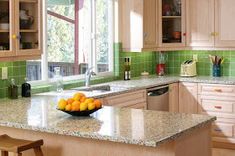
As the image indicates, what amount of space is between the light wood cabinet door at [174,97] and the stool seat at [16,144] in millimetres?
3074

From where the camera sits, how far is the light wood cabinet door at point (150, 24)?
5.98 meters

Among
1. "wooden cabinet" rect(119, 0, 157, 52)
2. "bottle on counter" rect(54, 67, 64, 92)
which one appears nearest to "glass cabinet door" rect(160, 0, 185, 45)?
"wooden cabinet" rect(119, 0, 157, 52)

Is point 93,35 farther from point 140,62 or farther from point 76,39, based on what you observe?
point 140,62

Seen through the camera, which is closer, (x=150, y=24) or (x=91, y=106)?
(x=91, y=106)

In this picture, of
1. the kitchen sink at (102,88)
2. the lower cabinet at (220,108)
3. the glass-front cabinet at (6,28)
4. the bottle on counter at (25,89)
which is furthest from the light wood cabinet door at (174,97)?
the glass-front cabinet at (6,28)

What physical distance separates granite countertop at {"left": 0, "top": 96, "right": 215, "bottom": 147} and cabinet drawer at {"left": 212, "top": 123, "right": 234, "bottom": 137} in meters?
2.49

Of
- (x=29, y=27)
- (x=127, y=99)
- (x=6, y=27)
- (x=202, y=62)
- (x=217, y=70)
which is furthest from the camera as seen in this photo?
(x=202, y=62)

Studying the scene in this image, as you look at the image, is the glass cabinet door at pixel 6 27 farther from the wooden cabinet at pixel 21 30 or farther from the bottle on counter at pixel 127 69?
the bottle on counter at pixel 127 69

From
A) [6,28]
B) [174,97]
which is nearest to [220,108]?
[174,97]

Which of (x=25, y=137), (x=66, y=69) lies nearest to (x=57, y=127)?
(x=25, y=137)

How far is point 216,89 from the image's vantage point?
5.76m

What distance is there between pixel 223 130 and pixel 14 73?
2.86 metres

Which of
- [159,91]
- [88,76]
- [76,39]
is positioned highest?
[76,39]

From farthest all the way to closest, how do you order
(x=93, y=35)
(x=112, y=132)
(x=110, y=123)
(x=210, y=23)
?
1. (x=210, y=23)
2. (x=93, y=35)
3. (x=110, y=123)
4. (x=112, y=132)
